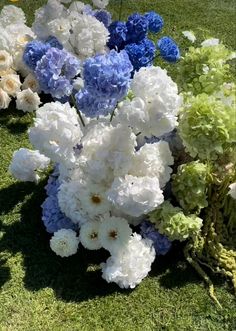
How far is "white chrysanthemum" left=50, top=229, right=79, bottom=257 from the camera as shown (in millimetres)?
3027

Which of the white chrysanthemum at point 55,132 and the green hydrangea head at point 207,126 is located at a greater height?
the green hydrangea head at point 207,126

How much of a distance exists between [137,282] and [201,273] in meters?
0.34

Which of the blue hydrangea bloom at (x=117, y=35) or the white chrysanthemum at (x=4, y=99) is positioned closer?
the white chrysanthemum at (x=4, y=99)

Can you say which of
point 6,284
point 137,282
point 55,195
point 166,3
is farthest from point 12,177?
point 166,3

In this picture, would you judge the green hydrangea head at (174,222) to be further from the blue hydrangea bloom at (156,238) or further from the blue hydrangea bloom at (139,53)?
the blue hydrangea bloom at (139,53)

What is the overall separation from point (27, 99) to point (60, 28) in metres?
0.49

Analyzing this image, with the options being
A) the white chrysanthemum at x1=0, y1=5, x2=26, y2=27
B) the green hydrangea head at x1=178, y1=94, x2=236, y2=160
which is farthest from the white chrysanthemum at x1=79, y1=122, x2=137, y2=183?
the white chrysanthemum at x1=0, y1=5, x2=26, y2=27

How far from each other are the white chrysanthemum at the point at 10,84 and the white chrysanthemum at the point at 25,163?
0.79 metres

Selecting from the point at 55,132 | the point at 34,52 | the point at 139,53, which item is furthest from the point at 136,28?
the point at 55,132

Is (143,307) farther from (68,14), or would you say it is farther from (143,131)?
(68,14)

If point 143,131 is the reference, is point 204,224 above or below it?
below

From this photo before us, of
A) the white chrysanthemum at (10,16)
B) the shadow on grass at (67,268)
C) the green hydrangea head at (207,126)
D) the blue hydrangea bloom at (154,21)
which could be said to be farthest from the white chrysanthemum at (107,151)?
the white chrysanthemum at (10,16)

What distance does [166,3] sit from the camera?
18.8ft

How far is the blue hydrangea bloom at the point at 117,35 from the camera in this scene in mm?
4109
